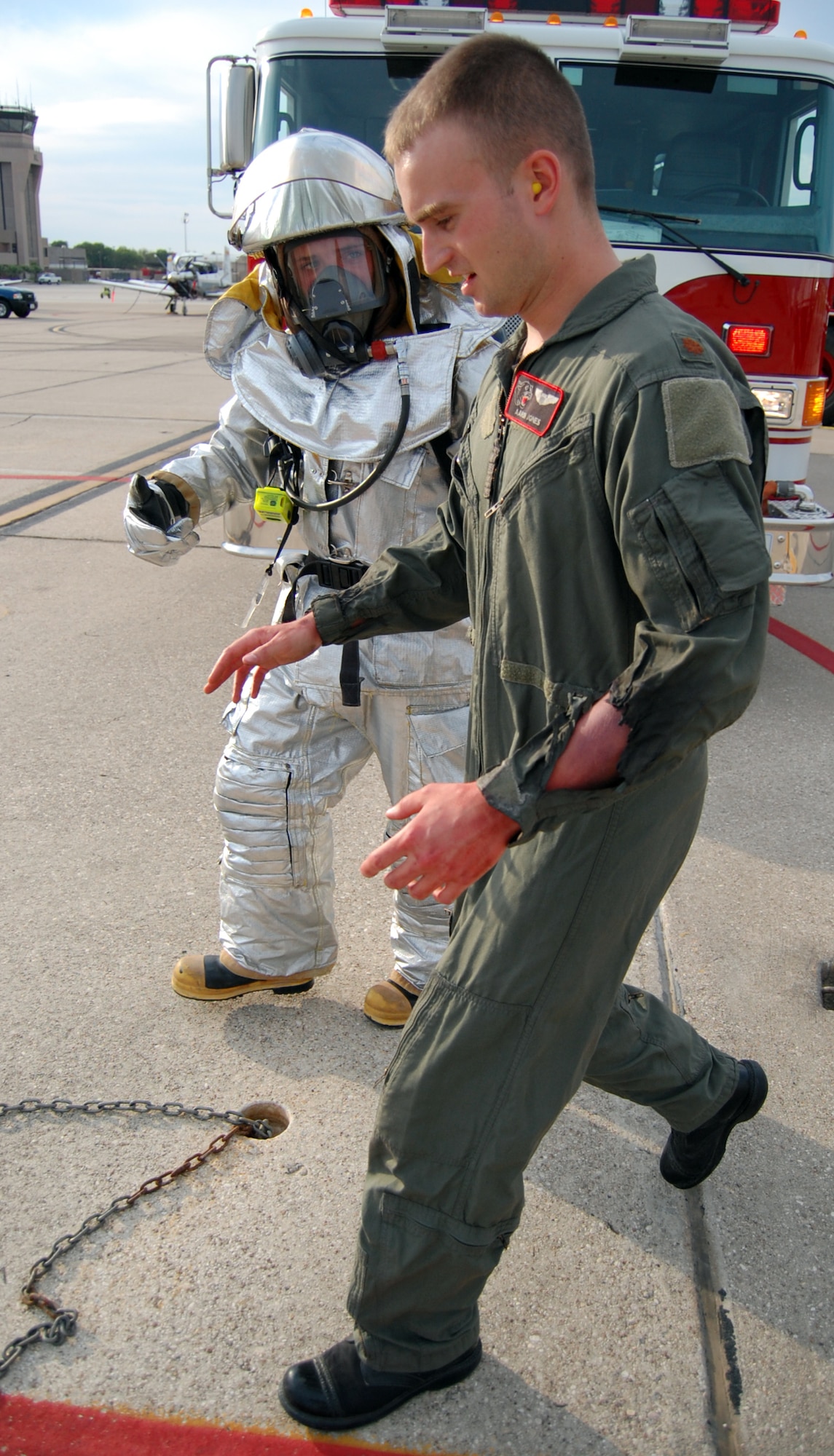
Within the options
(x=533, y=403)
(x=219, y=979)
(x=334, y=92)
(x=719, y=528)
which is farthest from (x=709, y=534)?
(x=334, y=92)

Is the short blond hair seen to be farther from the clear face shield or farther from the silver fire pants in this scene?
the silver fire pants

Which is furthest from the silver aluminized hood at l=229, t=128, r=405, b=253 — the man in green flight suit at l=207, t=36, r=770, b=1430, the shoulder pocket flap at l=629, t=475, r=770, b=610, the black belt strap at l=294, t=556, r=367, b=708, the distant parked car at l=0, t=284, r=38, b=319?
the distant parked car at l=0, t=284, r=38, b=319

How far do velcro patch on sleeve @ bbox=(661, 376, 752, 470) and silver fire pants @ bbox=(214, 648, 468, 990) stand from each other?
1.21 m

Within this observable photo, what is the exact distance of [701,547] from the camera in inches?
50.4

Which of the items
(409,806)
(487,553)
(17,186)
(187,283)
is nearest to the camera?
(409,806)

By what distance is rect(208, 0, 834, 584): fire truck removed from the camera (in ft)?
15.2

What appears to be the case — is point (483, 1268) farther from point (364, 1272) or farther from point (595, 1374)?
point (595, 1374)

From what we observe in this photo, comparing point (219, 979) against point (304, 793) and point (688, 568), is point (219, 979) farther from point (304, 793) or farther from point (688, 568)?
point (688, 568)

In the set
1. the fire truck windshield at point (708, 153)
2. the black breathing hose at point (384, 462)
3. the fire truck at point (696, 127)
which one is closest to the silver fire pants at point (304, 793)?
the black breathing hose at point (384, 462)

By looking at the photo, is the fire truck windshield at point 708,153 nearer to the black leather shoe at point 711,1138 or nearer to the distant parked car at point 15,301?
the black leather shoe at point 711,1138

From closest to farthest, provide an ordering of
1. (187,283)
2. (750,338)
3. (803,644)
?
(750,338)
(803,644)
(187,283)

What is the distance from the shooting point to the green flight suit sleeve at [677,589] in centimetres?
127

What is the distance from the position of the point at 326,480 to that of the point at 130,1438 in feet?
5.81

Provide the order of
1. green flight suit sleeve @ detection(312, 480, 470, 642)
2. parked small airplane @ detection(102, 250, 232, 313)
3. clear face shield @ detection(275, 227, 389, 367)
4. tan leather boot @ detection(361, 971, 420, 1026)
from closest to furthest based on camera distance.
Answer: green flight suit sleeve @ detection(312, 480, 470, 642) < clear face shield @ detection(275, 227, 389, 367) < tan leather boot @ detection(361, 971, 420, 1026) < parked small airplane @ detection(102, 250, 232, 313)
